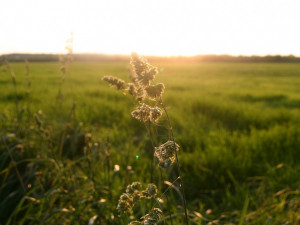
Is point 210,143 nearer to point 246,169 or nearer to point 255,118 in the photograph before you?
point 246,169

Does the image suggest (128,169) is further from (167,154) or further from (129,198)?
(167,154)

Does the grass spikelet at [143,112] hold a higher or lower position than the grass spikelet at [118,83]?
lower

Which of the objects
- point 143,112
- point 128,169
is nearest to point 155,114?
point 143,112

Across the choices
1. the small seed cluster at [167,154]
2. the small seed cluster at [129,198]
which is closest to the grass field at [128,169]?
the small seed cluster at [129,198]

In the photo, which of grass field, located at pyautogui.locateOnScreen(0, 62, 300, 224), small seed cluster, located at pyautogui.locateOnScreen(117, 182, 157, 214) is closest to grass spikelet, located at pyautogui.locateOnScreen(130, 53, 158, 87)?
small seed cluster, located at pyautogui.locateOnScreen(117, 182, 157, 214)

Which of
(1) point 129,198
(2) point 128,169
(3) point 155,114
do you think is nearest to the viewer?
(3) point 155,114

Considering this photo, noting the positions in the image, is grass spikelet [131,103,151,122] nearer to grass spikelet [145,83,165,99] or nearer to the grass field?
grass spikelet [145,83,165,99]

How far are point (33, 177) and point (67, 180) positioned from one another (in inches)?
23.8

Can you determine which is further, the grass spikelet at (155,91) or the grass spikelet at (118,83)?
the grass spikelet at (118,83)

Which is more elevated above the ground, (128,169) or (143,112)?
(143,112)

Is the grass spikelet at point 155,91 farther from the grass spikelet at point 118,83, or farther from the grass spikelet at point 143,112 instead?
the grass spikelet at point 118,83

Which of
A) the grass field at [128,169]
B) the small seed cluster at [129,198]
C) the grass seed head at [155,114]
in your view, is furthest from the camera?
the grass field at [128,169]

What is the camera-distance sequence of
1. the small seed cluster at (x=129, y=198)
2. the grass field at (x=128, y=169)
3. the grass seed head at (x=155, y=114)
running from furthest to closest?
1. the grass field at (x=128, y=169)
2. the small seed cluster at (x=129, y=198)
3. the grass seed head at (x=155, y=114)

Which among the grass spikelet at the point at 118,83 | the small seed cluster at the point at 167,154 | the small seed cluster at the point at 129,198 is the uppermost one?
the grass spikelet at the point at 118,83
